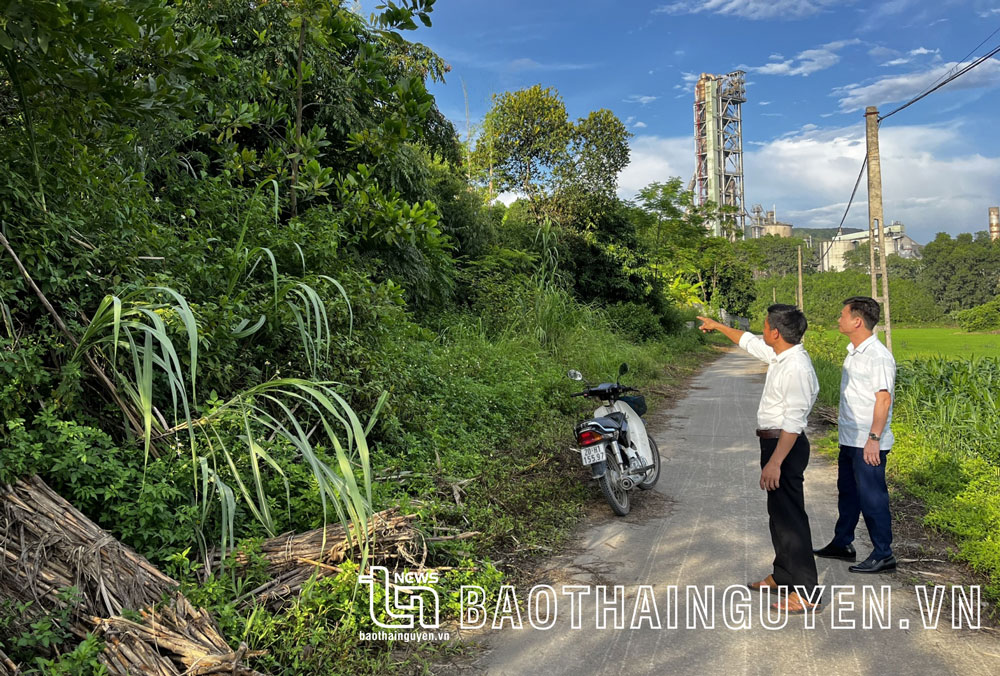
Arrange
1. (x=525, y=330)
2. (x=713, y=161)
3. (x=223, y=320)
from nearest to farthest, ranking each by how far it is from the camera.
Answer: (x=223, y=320) → (x=525, y=330) → (x=713, y=161)

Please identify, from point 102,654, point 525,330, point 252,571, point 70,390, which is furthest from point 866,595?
point 525,330

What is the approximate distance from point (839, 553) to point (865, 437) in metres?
0.80

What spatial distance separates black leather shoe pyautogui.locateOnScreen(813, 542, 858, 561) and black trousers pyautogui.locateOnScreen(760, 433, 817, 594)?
82 centimetres

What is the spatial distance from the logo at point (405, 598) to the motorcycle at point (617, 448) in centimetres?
197

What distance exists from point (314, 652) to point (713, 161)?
9402 centimetres

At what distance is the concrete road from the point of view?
3002mm

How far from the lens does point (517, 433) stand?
7.04 metres

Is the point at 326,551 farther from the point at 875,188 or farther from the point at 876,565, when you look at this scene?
the point at 875,188

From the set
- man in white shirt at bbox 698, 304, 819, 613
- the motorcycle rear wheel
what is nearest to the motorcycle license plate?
the motorcycle rear wheel

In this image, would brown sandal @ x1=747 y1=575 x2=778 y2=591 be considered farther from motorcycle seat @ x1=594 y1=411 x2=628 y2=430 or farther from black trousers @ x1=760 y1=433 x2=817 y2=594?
motorcycle seat @ x1=594 y1=411 x2=628 y2=430

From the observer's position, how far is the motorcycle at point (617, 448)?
16.8 feet

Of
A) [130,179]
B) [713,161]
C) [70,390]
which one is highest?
[713,161]

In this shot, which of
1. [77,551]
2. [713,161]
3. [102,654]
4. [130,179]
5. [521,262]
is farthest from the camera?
[713,161]

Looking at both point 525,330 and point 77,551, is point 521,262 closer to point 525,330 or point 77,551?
point 525,330
